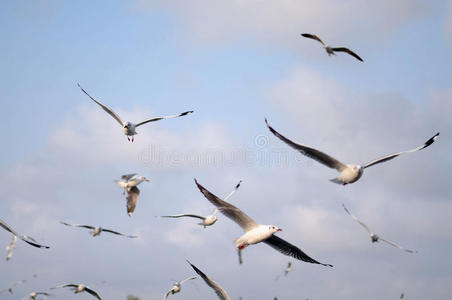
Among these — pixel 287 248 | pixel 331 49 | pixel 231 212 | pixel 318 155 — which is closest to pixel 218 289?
pixel 287 248

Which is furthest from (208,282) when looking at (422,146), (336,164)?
(422,146)

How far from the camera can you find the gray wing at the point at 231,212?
1923 cm

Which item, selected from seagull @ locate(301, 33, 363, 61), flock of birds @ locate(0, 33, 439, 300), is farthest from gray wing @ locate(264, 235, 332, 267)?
seagull @ locate(301, 33, 363, 61)

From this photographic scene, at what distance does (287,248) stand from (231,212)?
3.37 m

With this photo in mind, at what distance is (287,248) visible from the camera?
22.3 m

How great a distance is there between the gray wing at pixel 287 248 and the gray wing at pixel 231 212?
1.45 metres

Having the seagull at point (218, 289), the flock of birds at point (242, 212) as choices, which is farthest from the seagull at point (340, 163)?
the seagull at point (218, 289)

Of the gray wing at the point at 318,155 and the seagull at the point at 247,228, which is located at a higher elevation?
the gray wing at the point at 318,155

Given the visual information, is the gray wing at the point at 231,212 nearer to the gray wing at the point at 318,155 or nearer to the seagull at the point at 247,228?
the seagull at the point at 247,228

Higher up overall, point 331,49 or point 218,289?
point 331,49

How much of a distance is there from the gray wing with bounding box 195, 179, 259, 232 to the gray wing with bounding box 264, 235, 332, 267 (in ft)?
4.76

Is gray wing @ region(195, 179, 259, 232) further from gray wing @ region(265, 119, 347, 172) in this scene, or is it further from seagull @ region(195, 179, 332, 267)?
gray wing @ region(265, 119, 347, 172)

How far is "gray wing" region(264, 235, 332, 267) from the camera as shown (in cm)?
2200

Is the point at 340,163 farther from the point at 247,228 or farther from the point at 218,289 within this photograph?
the point at 218,289
